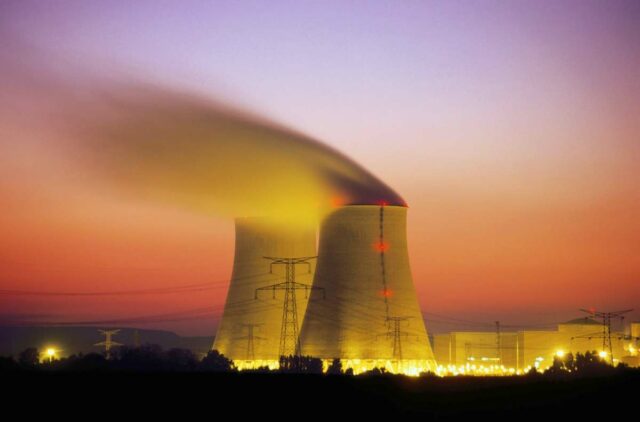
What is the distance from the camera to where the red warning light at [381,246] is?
39125 mm

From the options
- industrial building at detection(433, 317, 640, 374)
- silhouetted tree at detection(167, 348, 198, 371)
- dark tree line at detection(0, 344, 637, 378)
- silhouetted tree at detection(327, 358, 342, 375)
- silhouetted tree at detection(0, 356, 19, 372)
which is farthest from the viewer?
industrial building at detection(433, 317, 640, 374)

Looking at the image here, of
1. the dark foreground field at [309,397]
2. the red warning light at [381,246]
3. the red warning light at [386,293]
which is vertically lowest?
the dark foreground field at [309,397]

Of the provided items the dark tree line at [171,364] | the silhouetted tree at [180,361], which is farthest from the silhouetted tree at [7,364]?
the silhouetted tree at [180,361]

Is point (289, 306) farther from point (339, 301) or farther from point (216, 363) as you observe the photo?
point (339, 301)

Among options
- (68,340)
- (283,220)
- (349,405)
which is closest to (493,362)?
(283,220)

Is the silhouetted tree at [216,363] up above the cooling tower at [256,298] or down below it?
below

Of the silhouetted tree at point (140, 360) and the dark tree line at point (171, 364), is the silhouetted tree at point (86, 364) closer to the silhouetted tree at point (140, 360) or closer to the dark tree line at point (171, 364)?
the dark tree line at point (171, 364)

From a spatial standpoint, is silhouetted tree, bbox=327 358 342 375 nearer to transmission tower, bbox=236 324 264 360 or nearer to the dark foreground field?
transmission tower, bbox=236 324 264 360

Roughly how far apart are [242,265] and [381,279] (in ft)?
21.9

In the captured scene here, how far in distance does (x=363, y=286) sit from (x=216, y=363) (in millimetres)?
6604

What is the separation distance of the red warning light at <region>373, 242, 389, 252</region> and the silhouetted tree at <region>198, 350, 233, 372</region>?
6966 mm

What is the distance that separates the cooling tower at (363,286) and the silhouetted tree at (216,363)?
4.02 metres

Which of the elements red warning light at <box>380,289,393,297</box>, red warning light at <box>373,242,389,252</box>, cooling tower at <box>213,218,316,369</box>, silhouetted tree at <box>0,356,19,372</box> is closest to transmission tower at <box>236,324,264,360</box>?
cooling tower at <box>213,218,316,369</box>

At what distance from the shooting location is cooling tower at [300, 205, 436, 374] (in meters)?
39.1
